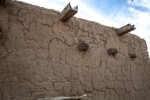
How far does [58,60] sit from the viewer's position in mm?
2438

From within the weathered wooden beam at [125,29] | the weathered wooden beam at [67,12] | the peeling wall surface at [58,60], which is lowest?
the peeling wall surface at [58,60]

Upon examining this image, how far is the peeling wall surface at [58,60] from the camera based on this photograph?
6.79 feet

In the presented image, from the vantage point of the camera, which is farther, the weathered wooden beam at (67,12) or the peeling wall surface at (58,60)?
the weathered wooden beam at (67,12)

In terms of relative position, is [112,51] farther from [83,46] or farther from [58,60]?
[58,60]

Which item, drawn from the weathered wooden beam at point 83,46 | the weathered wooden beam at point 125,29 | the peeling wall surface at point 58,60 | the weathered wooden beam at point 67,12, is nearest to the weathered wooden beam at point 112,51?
the peeling wall surface at point 58,60

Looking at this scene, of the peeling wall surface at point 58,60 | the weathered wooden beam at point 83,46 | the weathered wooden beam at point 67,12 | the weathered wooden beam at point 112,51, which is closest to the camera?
the peeling wall surface at point 58,60

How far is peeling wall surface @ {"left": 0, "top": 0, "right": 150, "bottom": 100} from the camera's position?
6.79 feet

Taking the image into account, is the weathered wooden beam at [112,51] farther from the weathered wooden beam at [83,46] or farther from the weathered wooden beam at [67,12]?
the weathered wooden beam at [67,12]

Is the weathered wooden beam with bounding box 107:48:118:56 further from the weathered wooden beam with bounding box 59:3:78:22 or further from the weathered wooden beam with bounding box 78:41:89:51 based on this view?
the weathered wooden beam with bounding box 59:3:78:22

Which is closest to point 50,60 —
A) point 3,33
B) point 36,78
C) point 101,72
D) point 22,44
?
point 36,78

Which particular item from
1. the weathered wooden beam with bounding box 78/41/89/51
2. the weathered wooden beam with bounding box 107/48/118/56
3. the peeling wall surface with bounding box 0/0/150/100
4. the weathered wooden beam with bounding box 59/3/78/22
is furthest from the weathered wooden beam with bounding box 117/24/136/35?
the weathered wooden beam with bounding box 59/3/78/22

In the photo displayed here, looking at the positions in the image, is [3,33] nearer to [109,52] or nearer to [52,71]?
[52,71]

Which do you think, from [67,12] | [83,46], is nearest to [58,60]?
[83,46]

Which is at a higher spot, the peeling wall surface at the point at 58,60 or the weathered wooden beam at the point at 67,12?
the weathered wooden beam at the point at 67,12
